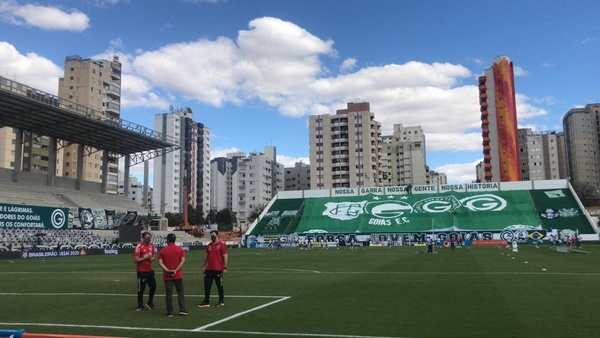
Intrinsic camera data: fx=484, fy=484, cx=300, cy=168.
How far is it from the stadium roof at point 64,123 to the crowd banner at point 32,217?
12.2 metres

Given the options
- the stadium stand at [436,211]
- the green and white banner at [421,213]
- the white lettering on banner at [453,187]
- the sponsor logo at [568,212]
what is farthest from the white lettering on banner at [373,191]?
the sponsor logo at [568,212]

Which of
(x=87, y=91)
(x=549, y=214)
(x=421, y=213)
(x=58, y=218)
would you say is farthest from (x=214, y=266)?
(x=87, y=91)

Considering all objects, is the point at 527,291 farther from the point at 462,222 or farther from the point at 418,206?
the point at 418,206

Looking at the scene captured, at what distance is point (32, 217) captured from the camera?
57688mm

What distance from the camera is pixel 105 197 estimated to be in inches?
3135

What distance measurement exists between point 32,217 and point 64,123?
1484cm

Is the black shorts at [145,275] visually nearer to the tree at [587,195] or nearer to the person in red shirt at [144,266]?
the person in red shirt at [144,266]

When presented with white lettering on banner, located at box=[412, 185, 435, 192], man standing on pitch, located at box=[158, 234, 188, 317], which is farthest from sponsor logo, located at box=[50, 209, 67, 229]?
white lettering on banner, located at box=[412, 185, 435, 192]

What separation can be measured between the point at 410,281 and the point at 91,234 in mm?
56329

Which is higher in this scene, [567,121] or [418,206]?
[567,121]

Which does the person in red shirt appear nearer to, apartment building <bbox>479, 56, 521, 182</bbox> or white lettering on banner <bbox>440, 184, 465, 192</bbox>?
white lettering on banner <bbox>440, 184, 465, 192</bbox>

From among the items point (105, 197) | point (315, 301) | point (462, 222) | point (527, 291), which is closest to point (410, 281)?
point (527, 291)

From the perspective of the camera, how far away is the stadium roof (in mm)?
57938

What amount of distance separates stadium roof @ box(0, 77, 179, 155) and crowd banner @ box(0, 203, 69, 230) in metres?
12.2
